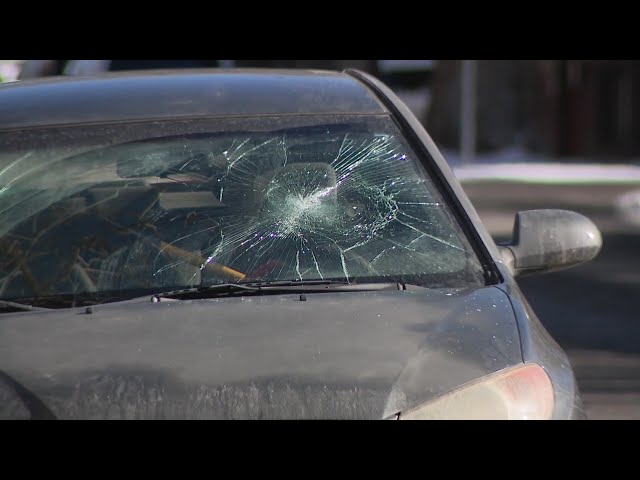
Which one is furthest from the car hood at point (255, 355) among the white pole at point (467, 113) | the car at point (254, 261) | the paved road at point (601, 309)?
the white pole at point (467, 113)

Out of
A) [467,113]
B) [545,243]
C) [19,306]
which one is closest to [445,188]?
[545,243]

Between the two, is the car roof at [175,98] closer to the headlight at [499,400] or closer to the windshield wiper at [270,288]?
the windshield wiper at [270,288]

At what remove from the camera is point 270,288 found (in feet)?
11.6

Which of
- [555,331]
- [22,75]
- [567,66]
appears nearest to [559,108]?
[567,66]

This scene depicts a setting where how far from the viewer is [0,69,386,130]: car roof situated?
13.2 feet

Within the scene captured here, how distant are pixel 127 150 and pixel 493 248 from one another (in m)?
1.11

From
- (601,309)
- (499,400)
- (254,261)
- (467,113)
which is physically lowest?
(499,400)

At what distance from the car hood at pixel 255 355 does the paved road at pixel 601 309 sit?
2.85 metres

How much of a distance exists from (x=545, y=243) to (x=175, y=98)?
121 centimetres

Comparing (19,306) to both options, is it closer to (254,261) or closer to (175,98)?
(254,261)

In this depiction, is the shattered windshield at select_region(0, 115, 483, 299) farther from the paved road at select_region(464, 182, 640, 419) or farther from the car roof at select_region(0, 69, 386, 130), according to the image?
the paved road at select_region(464, 182, 640, 419)

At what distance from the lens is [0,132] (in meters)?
3.96

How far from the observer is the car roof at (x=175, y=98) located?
13.2 ft

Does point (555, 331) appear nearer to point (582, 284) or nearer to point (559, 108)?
point (582, 284)
